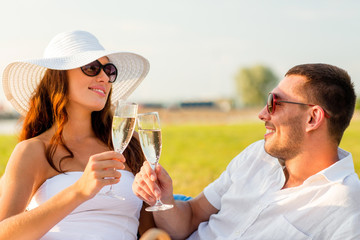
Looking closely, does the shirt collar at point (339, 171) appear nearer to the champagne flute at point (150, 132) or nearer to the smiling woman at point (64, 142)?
the champagne flute at point (150, 132)

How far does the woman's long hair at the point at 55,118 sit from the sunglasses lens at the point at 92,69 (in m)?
0.20

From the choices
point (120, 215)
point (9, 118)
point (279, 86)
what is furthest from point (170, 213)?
point (9, 118)

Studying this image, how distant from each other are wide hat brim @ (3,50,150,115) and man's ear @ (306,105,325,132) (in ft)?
5.37

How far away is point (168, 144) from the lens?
29094 millimetres

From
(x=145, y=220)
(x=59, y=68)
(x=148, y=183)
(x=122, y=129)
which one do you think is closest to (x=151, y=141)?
(x=122, y=129)

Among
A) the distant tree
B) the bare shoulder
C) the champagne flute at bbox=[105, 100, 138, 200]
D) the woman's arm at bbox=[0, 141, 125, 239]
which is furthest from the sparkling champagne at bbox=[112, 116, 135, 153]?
the distant tree

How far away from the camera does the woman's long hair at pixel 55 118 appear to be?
364 centimetres

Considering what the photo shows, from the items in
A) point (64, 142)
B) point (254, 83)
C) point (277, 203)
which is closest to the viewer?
point (277, 203)

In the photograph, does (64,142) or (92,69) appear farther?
(64,142)

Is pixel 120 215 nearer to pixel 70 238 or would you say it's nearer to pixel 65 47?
pixel 70 238

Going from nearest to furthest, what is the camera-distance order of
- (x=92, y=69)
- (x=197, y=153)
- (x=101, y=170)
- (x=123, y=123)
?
1. (x=101, y=170)
2. (x=123, y=123)
3. (x=92, y=69)
4. (x=197, y=153)

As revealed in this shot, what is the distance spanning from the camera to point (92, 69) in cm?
359

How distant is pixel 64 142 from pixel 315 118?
2016mm

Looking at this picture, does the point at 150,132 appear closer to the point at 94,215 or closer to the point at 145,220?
the point at 94,215
